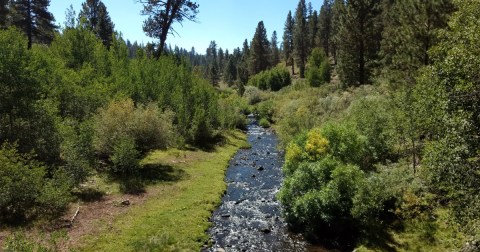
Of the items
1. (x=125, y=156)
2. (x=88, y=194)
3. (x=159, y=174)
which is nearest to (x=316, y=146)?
(x=159, y=174)

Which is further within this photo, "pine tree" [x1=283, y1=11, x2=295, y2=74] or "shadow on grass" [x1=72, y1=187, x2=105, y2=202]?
"pine tree" [x1=283, y1=11, x2=295, y2=74]

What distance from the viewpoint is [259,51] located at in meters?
126

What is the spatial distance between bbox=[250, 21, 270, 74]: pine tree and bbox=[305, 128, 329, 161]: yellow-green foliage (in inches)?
3992

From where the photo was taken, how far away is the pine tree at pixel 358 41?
51.3 meters

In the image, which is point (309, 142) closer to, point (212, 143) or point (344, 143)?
point (344, 143)

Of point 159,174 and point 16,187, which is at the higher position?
point 16,187

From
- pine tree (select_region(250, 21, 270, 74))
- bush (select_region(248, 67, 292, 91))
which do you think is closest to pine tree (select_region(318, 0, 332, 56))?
pine tree (select_region(250, 21, 270, 74))

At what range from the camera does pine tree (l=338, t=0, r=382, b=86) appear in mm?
51281

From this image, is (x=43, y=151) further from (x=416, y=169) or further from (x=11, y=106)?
(x=416, y=169)

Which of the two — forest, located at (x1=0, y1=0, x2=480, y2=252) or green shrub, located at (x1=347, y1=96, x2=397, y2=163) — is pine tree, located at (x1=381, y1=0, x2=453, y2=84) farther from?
green shrub, located at (x1=347, y1=96, x2=397, y2=163)

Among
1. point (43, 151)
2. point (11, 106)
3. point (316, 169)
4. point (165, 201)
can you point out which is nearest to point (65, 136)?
point (43, 151)

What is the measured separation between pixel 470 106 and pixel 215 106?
41.1 m

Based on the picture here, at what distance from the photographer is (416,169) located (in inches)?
939

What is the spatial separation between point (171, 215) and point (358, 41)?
42240 mm
